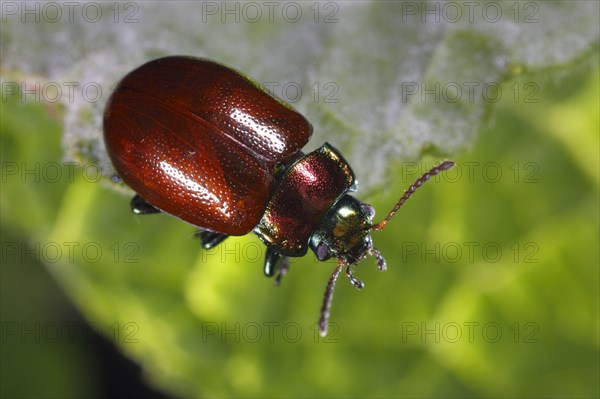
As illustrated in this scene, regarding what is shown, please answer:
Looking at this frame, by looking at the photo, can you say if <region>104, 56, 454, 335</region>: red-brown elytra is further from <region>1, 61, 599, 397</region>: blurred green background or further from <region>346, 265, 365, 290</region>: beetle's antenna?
<region>1, 61, 599, 397</region>: blurred green background

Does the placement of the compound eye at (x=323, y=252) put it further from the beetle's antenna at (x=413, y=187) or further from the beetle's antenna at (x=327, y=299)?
the beetle's antenna at (x=413, y=187)

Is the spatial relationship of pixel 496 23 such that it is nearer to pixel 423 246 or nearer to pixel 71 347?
pixel 423 246

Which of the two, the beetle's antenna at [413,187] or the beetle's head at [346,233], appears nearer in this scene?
the beetle's antenna at [413,187]

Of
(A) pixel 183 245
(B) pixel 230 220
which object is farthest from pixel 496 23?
(A) pixel 183 245

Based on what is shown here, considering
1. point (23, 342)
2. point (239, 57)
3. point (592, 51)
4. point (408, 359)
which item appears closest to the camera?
point (592, 51)

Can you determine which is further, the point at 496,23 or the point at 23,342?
the point at 23,342

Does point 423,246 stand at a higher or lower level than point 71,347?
higher

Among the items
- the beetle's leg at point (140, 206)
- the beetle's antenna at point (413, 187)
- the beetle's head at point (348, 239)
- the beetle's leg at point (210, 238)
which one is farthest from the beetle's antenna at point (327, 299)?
the beetle's leg at point (140, 206)

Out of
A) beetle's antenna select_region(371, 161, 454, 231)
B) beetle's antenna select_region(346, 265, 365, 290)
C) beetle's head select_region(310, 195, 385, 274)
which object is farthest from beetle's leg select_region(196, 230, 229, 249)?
beetle's antenna select_region(371, 161, 454, 231)
